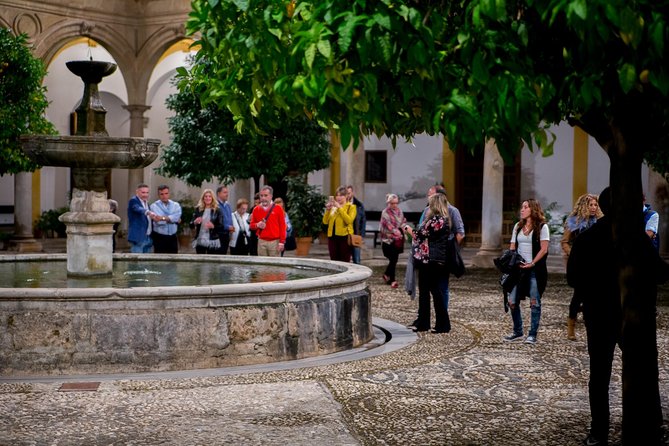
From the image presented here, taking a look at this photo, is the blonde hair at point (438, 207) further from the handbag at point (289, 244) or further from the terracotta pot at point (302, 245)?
the terracotta pot at point (302, 245)

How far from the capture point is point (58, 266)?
12750 mm

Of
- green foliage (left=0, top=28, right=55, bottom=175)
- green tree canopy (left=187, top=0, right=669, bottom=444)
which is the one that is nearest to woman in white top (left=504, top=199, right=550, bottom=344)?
green tree canopy (left=187, top=0, right=669, bottom=444)

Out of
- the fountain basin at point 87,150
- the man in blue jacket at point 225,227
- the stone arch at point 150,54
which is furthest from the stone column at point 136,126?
the fountain basin at point 87,150

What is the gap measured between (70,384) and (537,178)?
1877 cm

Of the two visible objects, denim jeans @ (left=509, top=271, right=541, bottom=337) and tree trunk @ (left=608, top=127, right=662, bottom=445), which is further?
denim jeans @ (left=509, top=271, right=541, bottom=337)

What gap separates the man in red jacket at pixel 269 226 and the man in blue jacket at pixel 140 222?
1439mm

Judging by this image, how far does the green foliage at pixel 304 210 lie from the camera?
2167 centimetres

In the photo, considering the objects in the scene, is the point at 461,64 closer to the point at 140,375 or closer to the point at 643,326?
the point at 643,326

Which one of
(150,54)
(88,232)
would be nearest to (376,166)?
(150,54)

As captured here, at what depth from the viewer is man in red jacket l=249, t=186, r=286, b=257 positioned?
1456 centimetres

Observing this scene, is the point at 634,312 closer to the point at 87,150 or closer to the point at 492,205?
the point at 87,150

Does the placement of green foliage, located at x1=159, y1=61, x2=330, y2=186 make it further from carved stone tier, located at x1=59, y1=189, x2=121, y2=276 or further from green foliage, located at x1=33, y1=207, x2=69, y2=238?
carved stone tier, located at x1=59, y1=189, x2=121, y2=276

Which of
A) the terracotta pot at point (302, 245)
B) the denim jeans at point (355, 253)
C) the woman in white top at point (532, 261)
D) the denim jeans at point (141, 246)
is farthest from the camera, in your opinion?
the terracotta pot at point (302, 245)

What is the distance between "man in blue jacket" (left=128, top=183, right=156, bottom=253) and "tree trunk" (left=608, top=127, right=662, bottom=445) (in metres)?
9.06
